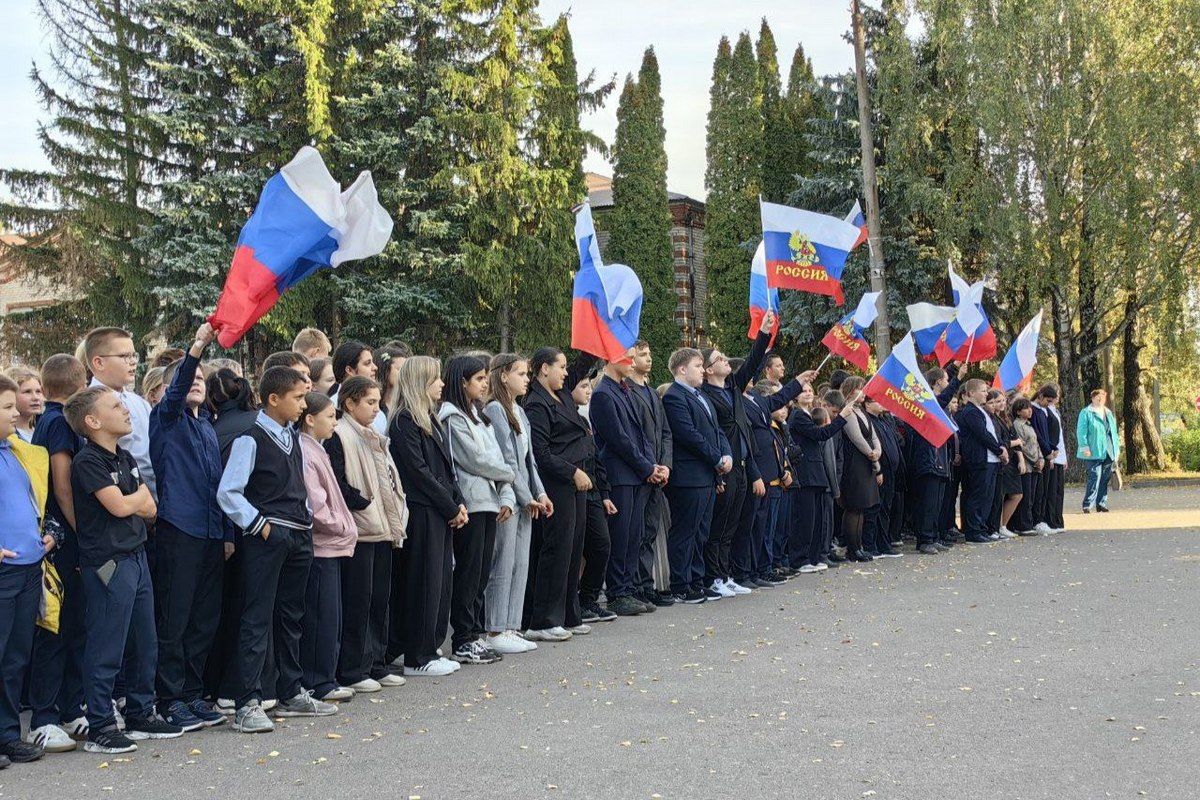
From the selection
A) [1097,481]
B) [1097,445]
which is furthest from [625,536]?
[1097,481]

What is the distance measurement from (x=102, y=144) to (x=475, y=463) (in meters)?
26.6

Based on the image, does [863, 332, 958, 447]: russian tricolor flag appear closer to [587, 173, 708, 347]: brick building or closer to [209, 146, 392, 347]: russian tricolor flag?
[209, 146, 392, 347]: russian tricolor flag

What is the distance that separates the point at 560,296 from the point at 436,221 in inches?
165

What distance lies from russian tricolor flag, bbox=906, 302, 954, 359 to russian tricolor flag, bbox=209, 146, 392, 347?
11677 millimetres

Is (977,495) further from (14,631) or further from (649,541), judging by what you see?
(14,631)

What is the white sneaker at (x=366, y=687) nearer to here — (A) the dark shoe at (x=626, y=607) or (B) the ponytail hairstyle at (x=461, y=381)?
(B) the ponytail hairstyle at (x=461, y=381)

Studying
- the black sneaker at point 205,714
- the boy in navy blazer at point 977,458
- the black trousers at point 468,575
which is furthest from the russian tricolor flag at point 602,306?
the boy in navy blazer at point 977,458

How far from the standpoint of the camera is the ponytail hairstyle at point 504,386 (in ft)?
31.2

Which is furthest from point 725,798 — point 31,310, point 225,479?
point 31,310

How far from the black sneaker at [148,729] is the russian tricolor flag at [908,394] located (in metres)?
8.87

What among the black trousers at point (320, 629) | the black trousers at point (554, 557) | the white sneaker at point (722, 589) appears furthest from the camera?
the white sneaker at point (722, 589)

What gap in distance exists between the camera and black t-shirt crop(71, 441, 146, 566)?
641 centimetres

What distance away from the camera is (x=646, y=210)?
44.1 m

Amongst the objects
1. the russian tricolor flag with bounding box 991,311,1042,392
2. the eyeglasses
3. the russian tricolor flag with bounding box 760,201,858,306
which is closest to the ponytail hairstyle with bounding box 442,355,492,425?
the eyeglasses
